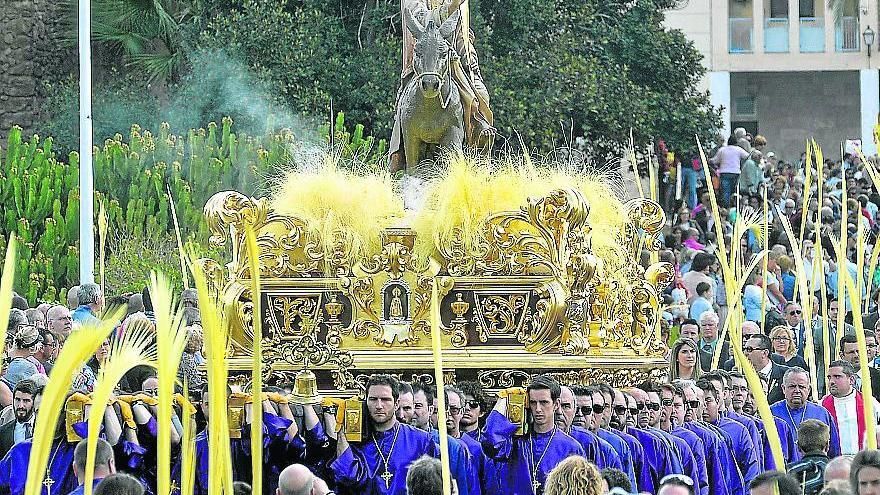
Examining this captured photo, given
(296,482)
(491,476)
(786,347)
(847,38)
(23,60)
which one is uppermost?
(847,38)

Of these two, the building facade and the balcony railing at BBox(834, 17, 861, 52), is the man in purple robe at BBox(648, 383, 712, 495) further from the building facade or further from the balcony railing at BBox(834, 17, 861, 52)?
the balcony railing at BBox(834, 17, 861, 52)

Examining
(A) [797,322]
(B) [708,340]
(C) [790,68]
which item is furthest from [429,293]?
(C) [790,68]

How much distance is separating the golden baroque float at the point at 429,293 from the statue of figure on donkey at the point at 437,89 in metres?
0.59

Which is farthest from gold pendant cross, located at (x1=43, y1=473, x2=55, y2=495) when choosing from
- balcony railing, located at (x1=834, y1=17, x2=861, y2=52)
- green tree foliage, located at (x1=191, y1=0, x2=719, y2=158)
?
balcony railing, located at (x1=834, y1=17, x2=861, y2=52)

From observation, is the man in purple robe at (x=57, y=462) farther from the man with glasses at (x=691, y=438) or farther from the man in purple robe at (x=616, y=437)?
the man with glasses at (x=691, y=438)

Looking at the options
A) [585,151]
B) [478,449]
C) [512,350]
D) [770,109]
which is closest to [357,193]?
[512,350]

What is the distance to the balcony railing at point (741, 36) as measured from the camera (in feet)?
125

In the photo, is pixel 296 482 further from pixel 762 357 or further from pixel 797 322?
pixel 797 322

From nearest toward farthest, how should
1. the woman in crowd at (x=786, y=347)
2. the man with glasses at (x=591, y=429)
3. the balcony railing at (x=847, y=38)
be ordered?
the man with glasses at (x=591, y=429)
the woman in crowd at (x=786, y=347)
the balcony railing at (x=847, y=38)

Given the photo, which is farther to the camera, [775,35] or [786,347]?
[775,35]

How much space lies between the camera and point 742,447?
9500 millimetres

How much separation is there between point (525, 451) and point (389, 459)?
0.62 metres

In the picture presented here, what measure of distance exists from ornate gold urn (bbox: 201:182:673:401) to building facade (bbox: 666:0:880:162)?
27.4m

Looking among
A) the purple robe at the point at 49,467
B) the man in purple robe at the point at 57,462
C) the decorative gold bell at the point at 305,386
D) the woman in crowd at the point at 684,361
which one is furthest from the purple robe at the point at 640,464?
the purple robe at the point at 49,467
